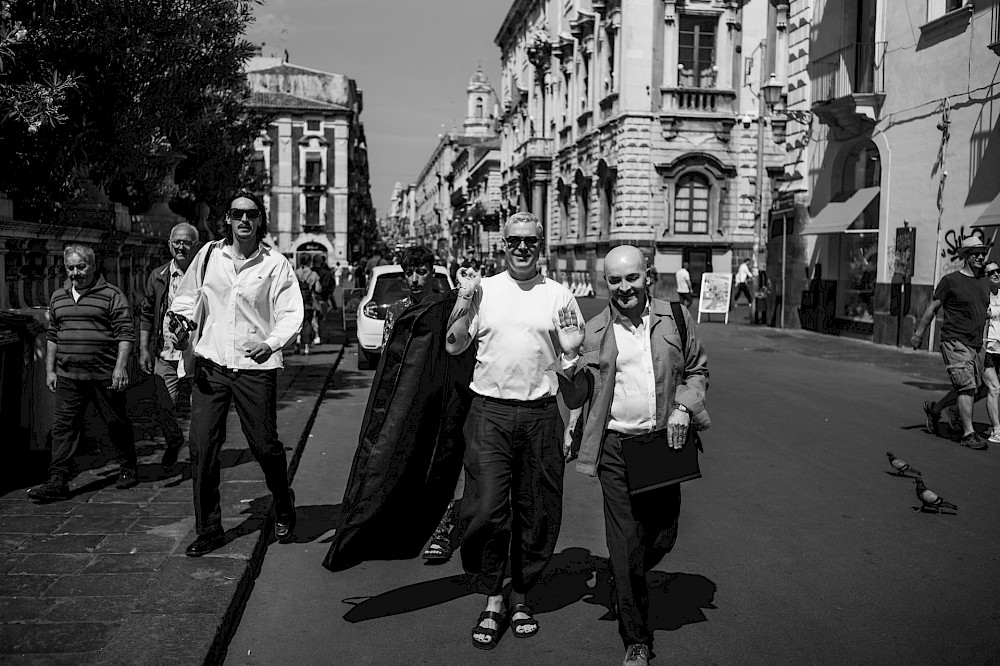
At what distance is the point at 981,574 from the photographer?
5258 mm

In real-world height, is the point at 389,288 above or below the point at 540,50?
below

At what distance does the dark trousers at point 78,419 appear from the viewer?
6.40m

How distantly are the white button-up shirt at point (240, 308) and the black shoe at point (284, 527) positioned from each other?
101cm

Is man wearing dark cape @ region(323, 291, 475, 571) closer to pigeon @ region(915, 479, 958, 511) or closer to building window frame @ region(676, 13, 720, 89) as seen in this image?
pigeon @ region(915, 479, 958, 511)

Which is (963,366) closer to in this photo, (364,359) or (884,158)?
(364,359)

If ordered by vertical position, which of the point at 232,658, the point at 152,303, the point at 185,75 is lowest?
the point at 232,658

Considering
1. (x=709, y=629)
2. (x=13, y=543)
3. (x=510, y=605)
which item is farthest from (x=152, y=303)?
(x=709, y=629)

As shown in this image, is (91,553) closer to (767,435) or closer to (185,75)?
(767,435)

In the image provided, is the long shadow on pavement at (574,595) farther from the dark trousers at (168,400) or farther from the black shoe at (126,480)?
the dark trousers at (168,400)

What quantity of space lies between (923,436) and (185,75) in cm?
904

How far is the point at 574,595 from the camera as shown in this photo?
4973 mm

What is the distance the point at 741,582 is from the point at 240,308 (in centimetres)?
297

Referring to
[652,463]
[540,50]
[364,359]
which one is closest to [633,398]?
[652,463]

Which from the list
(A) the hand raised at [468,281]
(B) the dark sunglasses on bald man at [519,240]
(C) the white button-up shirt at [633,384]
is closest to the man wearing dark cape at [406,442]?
(A) the hand raised at [468,281]
